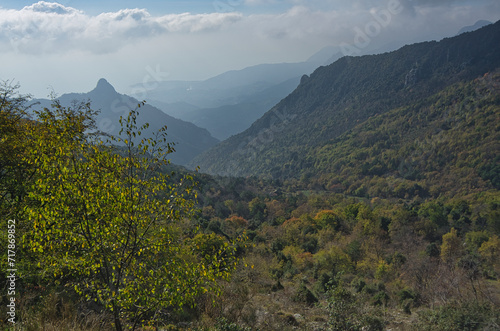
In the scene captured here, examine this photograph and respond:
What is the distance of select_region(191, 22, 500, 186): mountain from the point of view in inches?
5615

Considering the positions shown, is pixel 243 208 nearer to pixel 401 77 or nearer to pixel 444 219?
pixel 444 219

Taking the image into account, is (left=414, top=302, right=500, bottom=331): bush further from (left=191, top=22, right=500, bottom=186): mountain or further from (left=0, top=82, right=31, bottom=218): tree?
(left=191, top=22, right=500, bottom=186): mountain

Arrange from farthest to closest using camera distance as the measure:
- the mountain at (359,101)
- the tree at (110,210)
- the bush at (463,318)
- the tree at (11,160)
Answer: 1. the mountain at (359,101)
2. the bush at (463,318)
3. the tree at (11,160)
4. the tree at (110,210)

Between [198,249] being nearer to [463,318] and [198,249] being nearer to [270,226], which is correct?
[463,318]

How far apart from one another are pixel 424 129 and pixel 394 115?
886 inches

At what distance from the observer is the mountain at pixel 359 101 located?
142625 mm

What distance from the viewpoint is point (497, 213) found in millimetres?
41812

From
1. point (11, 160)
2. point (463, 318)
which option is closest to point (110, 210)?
point (11, 160)

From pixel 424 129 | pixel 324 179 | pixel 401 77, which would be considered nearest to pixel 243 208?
pixel 324 179

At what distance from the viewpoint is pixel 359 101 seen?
563 feet

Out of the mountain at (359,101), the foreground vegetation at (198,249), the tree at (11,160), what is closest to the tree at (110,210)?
the foreground vegetation at (198,249)

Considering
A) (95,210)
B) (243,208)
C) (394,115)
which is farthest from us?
(394,115)

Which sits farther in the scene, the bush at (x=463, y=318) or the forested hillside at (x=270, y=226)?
the bush at (x=463, y=318)

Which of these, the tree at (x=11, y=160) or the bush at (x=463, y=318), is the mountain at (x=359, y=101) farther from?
the tree at (x=11, y=160)
